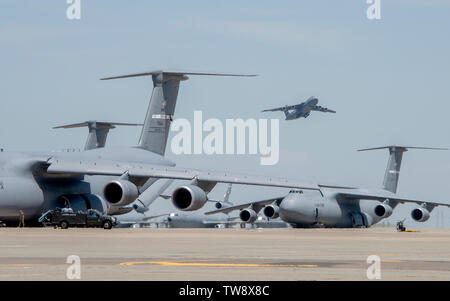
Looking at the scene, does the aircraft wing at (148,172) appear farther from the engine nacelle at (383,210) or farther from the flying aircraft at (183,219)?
the flying aircraft at (183,219)

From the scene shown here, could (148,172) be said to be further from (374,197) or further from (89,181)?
(374,197)

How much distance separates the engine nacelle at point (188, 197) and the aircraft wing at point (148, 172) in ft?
7.23

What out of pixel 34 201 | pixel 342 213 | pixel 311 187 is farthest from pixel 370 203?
pixel 34 201

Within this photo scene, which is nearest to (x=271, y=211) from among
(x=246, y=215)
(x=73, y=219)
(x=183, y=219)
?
(x=246, y=215)

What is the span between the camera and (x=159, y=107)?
60.6 m

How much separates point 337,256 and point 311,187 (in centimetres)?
2725

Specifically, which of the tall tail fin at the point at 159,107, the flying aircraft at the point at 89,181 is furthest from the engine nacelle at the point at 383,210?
the flying aircraft at the point at 89,181

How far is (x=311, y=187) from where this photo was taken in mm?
50312

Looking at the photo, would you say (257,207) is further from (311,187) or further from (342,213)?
(311,187)

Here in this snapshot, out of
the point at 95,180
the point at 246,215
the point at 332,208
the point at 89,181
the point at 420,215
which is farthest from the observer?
the point at 420,215

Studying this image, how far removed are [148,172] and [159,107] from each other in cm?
917

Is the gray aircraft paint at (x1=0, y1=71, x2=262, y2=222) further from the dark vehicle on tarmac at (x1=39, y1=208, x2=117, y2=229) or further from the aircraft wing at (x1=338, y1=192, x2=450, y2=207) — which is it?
the aircraft wing at (x1=338, y1=192, x2=450, y2=207)
